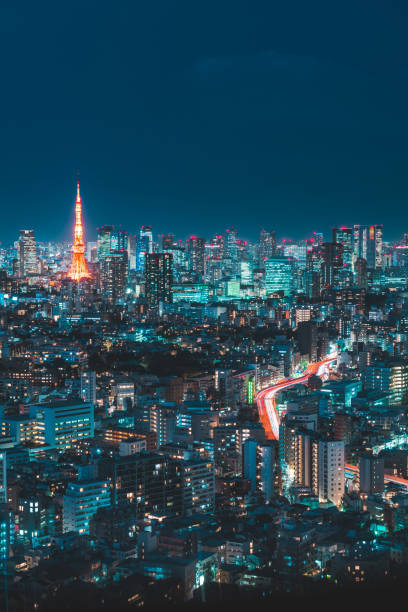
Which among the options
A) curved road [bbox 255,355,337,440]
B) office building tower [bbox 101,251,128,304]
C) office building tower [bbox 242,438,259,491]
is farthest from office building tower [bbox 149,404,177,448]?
office building tower [bbox 101,251,128,304]

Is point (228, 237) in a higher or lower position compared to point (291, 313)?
higher

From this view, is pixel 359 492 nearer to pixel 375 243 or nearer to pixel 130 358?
pixel 130 358

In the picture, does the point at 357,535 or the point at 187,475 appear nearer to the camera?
the point at 357,535

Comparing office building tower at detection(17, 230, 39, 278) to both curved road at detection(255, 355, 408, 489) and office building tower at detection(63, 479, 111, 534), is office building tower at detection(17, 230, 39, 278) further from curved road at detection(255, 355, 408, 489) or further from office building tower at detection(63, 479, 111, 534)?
office building tower at detection(63, 479, 111, 534)

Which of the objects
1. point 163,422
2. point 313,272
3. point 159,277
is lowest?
point 163,422

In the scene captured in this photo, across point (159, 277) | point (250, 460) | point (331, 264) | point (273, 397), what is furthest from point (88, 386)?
point (331, 264)

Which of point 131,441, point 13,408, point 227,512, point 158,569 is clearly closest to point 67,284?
point 13,408

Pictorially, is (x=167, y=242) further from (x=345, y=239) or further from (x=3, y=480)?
(x=3, y=480)
